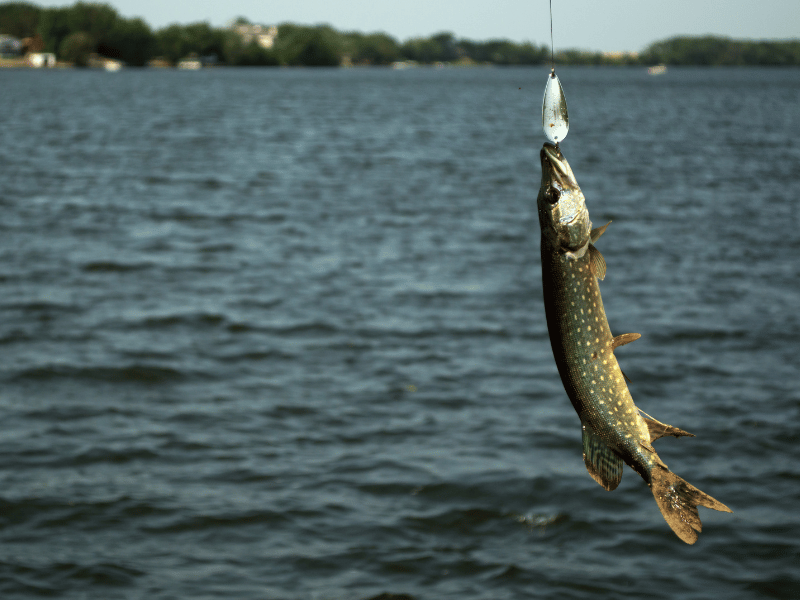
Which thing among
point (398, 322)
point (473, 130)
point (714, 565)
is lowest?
point (714, 565)

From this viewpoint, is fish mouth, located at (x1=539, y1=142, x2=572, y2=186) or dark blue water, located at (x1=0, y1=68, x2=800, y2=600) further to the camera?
dark blue water, located at (x1=0, y1=68, x2=800, y2=600)

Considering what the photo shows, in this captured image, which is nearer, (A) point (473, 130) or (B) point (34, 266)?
(B) point (34, 266)

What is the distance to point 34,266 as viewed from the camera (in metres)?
25.3

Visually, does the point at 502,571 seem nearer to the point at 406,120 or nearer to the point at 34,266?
the point at 34,266

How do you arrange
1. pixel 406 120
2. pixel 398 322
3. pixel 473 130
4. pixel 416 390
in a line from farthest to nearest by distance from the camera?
1. pixel 406 120
2. pixel 473 130
3. pixel 398 322
4. pixel 416 390

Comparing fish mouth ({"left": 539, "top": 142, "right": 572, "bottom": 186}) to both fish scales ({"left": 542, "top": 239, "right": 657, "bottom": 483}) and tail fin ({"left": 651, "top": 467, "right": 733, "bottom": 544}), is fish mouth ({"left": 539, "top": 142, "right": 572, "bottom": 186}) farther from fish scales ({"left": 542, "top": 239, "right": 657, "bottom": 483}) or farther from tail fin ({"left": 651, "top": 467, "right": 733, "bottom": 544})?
tail fin ({"left": 651, "top": 467, "right": 733, "bottom": 544})

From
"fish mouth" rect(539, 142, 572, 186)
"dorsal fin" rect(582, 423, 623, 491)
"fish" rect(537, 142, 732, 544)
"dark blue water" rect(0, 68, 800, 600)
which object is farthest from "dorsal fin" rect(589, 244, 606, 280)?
"dark blue water" rect(0, 68, 800, 600)

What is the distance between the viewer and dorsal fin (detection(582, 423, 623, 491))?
3119 millimetres

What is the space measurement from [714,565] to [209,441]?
780 cm

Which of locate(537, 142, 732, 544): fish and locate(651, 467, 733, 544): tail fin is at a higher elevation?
locate(537, 142, 732, 544): fish

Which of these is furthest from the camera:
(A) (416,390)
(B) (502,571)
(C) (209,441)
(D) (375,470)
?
(A) (416,390)

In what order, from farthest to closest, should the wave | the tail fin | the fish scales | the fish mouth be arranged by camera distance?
the wave < the tail fin < the fish scales < the fish mouth

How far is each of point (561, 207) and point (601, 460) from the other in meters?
0.96

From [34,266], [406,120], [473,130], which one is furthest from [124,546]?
[406,120]
